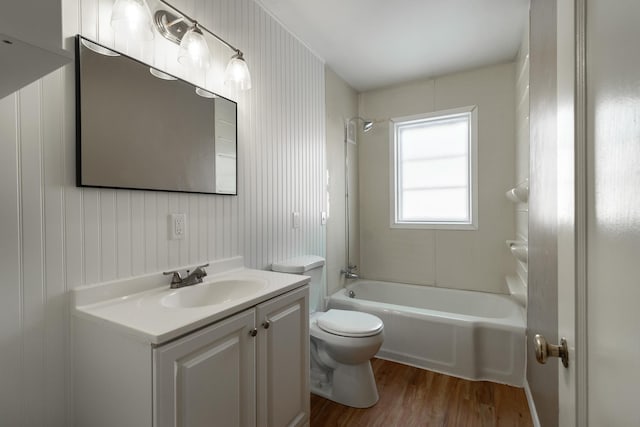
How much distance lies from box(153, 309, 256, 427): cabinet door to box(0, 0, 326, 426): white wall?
490 millimetres

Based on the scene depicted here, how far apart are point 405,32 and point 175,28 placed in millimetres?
Result: 1660

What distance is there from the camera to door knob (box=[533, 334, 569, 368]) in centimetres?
67

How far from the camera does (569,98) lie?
654 millimetres

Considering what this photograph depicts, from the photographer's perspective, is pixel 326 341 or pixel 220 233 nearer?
pixel 220 233

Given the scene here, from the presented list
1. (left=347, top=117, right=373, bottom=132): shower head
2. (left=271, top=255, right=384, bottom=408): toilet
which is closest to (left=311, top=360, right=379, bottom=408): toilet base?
(left=271, top=255, right=384, bottom=408): toilet

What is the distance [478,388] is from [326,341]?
3.75ft

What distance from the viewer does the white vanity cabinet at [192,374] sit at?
90 cm

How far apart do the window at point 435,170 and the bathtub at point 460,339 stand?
0.91 meters

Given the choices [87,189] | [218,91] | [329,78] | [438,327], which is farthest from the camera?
[329,78]

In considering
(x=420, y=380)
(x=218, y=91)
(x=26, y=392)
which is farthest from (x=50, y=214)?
(x=420, y=380)

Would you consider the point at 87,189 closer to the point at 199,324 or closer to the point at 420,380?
the point at 199,324

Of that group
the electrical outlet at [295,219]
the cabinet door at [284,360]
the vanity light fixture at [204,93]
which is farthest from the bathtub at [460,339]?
the vanity light fixture at [204,93]

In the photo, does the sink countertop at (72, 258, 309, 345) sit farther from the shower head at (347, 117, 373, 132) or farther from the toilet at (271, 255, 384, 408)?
the shower head at (347, 117, 373, 132)

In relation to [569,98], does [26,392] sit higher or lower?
lower
